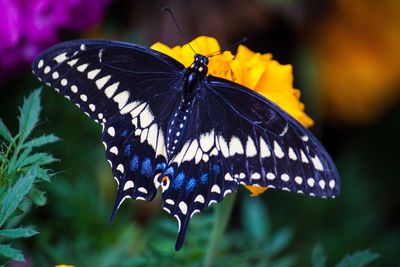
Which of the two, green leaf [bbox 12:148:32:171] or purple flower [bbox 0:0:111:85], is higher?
purple flower [bbox 0:0:111:85]

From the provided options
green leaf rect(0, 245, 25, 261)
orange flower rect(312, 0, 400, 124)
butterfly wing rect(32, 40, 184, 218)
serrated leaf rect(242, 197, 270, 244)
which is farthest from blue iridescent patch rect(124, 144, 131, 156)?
orange flower rect(312, 0, 400, 124)

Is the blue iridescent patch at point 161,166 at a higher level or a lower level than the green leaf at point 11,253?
higher

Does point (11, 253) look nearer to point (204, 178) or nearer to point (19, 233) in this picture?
point (19, 233)

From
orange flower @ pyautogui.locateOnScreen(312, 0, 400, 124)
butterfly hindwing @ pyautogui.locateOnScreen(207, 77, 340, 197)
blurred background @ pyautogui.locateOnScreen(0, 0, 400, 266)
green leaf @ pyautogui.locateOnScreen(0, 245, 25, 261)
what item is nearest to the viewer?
green leaf @ pyautogui.locateOnScreen(0, 245, 25, 261)

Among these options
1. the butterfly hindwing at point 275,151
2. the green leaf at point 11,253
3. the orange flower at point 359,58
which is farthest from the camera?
the orange flower at point 359,58

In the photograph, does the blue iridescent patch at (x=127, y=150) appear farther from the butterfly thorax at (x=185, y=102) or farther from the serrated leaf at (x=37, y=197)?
the serrated leaf at (x=37, y=197)

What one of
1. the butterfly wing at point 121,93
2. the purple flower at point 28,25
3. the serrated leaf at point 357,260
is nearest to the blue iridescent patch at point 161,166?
the butterfly wing at point 121,93

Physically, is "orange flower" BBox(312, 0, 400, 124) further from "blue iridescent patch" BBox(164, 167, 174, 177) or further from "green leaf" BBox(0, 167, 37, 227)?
"green leaf" BBox(0, 167, 37, 227)
